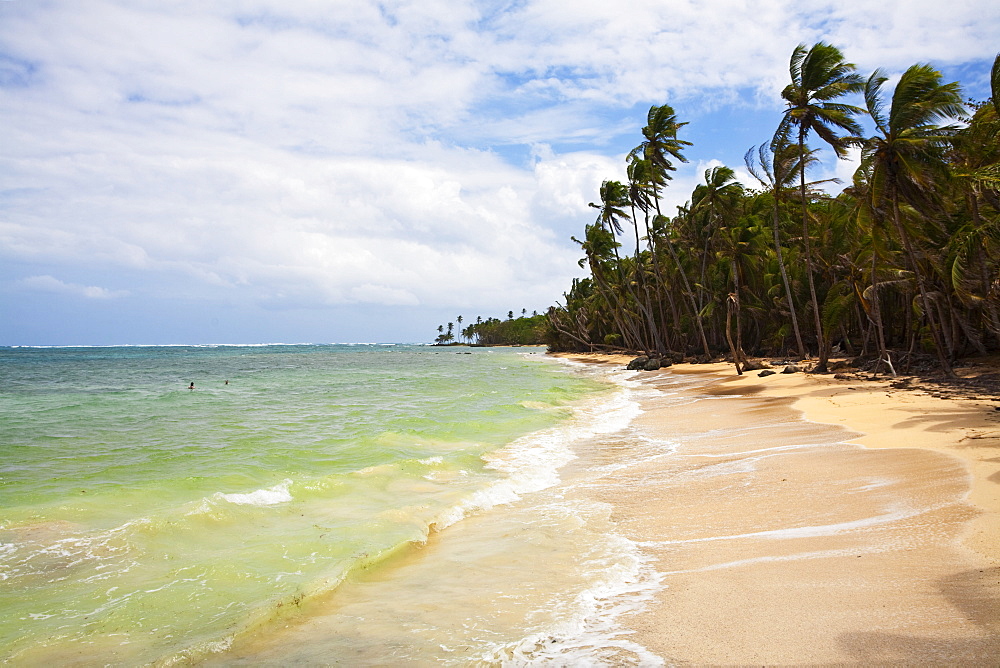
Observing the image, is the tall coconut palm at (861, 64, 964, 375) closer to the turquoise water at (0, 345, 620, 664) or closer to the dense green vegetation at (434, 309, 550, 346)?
the turquoise water at (0, 345, 620, 664)

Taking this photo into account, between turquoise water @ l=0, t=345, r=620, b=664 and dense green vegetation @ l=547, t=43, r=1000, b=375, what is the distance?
429 inches

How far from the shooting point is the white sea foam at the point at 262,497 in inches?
311

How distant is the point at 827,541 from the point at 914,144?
53.0 ft

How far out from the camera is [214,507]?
7.41 metres

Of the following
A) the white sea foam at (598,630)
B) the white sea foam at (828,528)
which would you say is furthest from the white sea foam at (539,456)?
the white sea foam at (828,528)

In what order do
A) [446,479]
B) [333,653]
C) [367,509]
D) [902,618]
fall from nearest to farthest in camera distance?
[902,618] → [333,653] → [367,509] → [446,479]

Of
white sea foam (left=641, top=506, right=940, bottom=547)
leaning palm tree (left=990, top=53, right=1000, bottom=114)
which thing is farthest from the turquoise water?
leaning palm tree (left=990, top=53, right=1000, bottom=114)

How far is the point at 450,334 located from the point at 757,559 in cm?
19494

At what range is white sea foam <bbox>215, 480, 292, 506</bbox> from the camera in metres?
7.89

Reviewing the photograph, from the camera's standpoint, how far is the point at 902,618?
3.39m

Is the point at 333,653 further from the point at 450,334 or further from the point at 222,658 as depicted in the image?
the point at 450,334

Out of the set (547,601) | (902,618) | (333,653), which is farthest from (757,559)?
(333,653)

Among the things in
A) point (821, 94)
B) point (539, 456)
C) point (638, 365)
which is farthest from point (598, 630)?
point (638, 365)

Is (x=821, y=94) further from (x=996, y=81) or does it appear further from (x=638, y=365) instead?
(x=638, y=365)
